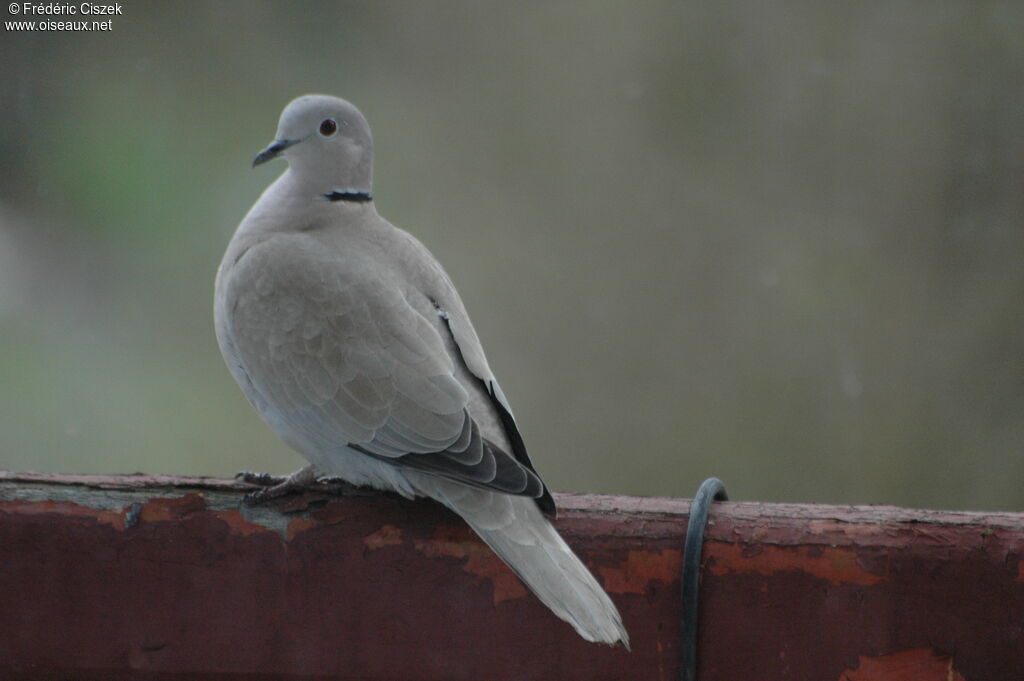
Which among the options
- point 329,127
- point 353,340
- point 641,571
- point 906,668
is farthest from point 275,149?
point 906,668

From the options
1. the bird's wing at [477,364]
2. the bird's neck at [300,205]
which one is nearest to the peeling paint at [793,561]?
the bird's wing at [477,364]

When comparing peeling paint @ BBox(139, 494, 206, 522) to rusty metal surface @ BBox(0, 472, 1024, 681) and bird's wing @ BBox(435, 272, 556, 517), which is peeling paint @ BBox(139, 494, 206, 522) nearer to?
rusty metal surface @ BBox(0, 472, 1024, 681)

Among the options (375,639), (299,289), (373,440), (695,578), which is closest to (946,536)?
(695,578)

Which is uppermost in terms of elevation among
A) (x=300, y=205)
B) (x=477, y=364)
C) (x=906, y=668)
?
(x=300, y=205)

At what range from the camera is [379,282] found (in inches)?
46.7

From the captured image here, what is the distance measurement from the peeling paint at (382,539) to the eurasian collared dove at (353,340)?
0.24 ft

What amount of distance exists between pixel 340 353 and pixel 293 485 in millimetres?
198

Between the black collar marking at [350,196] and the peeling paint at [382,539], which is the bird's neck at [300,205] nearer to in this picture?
the black collar marking at [350,196]

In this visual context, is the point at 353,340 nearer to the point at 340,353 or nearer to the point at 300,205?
the point at 340,353

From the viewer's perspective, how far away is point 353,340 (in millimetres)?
1159

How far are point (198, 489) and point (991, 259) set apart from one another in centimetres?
309

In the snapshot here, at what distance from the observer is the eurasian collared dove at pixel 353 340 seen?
1.05m

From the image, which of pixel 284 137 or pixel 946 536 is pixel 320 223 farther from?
pixel 946 536

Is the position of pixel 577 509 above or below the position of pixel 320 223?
below
